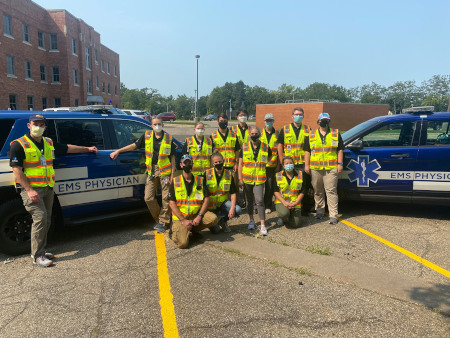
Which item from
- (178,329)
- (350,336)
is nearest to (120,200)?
(178,329)

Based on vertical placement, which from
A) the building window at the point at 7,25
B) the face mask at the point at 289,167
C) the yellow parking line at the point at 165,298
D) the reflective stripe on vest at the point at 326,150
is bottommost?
the yellow parking line at the point at 165,298

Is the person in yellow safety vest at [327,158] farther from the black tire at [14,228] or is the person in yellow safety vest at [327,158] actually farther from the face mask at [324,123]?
the black tire at [14,228]

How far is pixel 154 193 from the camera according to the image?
17.3ft

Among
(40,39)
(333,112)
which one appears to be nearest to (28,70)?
(40,39)

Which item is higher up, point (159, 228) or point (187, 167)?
point (187, 167)

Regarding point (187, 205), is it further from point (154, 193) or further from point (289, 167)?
point (289, 167)

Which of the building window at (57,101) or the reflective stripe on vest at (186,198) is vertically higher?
the building window at (57,101)

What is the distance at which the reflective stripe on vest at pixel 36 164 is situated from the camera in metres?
4.03

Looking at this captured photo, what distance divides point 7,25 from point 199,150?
90.6 feet

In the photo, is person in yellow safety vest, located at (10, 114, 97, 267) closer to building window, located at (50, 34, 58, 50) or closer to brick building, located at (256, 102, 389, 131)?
building window, located at (50, 34, 58, 50)

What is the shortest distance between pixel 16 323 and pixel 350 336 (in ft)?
9.30

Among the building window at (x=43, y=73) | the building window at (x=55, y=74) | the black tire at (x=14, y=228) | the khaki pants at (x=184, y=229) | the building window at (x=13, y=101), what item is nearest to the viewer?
the black tire at (x=14, y=228)

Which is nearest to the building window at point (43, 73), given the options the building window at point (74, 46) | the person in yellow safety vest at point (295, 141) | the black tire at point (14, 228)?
the building window at point (74, 46)

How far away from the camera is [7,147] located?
14.1 ft
